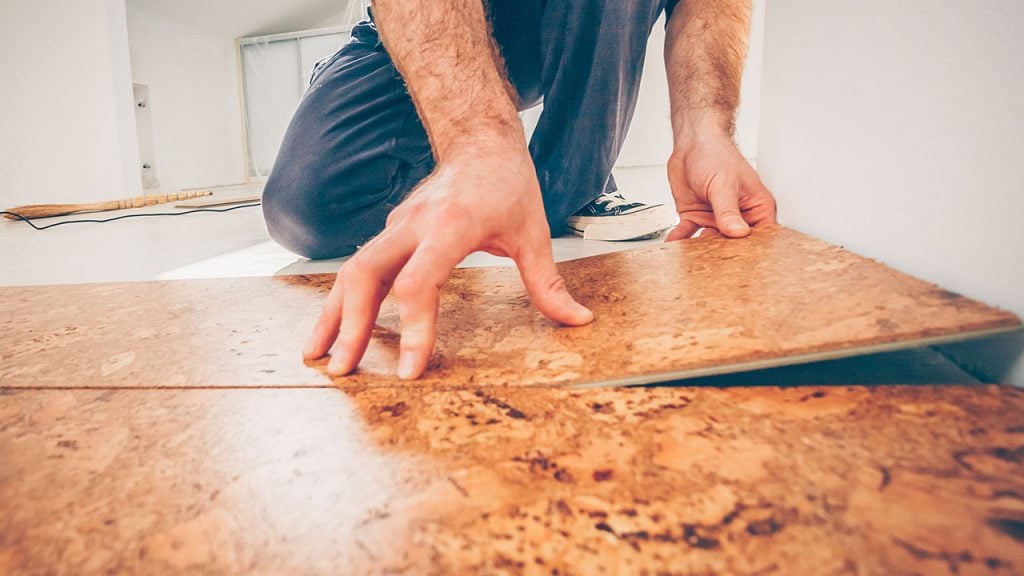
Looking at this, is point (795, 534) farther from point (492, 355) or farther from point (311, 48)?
point (311, 48)

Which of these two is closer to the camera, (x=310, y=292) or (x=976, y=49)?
(x=976, y=49)

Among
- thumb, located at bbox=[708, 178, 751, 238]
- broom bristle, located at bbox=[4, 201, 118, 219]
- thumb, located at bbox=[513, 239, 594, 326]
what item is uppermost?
thumb, located at bbox=[708, 178, 751, 238]

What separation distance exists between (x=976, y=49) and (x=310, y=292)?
114 cm

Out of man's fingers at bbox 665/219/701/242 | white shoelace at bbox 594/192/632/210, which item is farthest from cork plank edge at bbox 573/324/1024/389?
white shoelace at bbox 594/192/632/210

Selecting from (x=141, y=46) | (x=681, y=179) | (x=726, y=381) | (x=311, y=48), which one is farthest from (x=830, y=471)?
(x=311, y=48)

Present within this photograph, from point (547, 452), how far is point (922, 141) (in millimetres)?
647

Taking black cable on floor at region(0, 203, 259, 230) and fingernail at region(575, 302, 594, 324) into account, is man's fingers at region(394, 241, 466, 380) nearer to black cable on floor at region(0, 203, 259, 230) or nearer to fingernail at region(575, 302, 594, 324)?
fingernail at region(575, 302, 594, 324)

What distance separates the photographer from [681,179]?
126 centimetres

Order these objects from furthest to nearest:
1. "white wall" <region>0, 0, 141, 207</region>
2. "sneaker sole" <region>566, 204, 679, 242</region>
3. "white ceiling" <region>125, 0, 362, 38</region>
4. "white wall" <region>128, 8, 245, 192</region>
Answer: "white ceiling" <region>125, 0, 362, 38</region>, "white wall" <region>128, 8, 245, 192</region>, "white wall" <region>0, 0, 141, 207</region>, "sneaker sole" <region>566, 204, 679, 242</region>

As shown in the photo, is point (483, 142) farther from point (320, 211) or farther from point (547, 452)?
point (320, 211)

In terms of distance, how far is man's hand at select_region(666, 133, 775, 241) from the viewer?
1139 mm

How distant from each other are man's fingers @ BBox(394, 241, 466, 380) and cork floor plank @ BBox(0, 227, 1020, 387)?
1.2 inches

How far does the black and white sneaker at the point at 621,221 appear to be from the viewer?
189 centimetres

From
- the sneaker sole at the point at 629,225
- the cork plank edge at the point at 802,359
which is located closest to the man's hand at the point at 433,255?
the cork plank edge at the point at 802,359
